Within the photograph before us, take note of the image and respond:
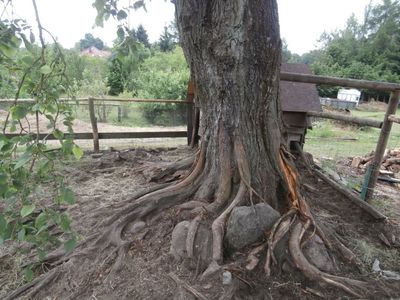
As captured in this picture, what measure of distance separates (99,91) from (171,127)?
289 inches

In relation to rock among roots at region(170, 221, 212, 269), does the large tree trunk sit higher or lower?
higher

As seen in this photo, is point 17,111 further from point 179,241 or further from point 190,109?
point 190,109

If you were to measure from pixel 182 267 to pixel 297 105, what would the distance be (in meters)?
2.94

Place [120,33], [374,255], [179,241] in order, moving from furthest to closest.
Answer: [374,255], [179,241], [120,33]

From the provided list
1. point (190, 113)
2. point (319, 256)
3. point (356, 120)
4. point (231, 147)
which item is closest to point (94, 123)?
point (190, 113)

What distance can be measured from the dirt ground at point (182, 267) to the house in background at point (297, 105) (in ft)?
3.42

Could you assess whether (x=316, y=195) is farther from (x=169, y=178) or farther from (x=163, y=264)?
(x=163, y=264)

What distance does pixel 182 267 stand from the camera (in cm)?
199

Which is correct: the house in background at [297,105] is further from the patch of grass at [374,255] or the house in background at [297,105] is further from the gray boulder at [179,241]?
the gray boulder at [179,241]

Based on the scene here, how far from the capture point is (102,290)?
1929mm

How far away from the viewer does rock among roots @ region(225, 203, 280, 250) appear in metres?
2.05

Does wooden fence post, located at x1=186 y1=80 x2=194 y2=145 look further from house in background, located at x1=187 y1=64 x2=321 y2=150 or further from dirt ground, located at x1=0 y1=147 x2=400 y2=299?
dirt ground, located at x1=0 y1=147 x2=400 y2=299

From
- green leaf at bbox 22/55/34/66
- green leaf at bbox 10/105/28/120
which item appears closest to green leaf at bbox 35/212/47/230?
green leaf at bbox 10/105/28/120

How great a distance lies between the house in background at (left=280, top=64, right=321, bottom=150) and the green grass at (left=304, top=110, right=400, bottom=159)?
2.33m
